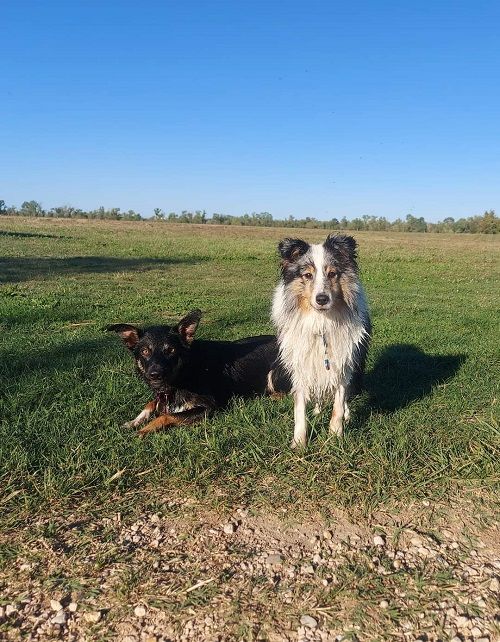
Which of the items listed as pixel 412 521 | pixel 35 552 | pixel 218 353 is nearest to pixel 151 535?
pixel 35 552

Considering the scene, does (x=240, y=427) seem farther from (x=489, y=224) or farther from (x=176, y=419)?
(x=489, y=224)

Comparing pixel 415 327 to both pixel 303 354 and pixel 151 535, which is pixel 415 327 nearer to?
pixel 303 354

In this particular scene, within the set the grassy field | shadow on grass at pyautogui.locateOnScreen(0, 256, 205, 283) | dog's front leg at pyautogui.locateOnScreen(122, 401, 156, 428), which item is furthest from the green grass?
shadow on grass at pyautogui.locateOnScreen(0, 256, 205, 283)

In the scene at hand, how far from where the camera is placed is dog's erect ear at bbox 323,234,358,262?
176 inches

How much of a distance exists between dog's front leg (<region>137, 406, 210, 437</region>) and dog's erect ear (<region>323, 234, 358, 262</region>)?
6.58 feet

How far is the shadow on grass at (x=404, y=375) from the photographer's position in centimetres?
575

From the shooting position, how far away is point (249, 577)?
2.87m

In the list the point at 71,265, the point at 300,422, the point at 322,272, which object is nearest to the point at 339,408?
the point at 300,422

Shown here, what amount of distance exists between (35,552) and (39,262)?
17.3m

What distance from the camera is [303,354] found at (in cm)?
465

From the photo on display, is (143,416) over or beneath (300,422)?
beneath

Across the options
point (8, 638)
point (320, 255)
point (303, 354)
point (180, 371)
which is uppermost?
point (320, 255)

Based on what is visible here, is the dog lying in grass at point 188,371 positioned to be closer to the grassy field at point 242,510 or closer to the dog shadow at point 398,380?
the grassy field at point 242,510

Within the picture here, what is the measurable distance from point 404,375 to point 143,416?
345cm
